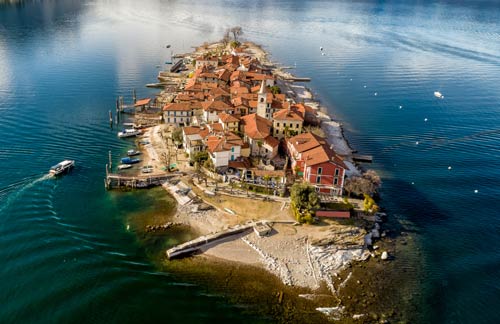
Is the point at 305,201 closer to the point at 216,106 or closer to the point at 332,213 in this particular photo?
the point at 332,213

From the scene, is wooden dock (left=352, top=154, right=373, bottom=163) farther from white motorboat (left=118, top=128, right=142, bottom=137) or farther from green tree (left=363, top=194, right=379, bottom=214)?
white motorboat (left=118, top=128, right=142, bottom=137)

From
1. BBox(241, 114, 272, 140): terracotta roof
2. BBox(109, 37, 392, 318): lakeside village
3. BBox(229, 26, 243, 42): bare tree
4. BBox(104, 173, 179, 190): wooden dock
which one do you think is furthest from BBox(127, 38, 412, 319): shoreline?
BBox(229, 26, 243, 42): bare tree

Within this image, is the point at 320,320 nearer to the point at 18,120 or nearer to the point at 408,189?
the point at 408,189

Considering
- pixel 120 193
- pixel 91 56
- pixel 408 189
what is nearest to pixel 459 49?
pixel 408 189

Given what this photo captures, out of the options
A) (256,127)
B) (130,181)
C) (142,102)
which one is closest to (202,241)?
(130,181)

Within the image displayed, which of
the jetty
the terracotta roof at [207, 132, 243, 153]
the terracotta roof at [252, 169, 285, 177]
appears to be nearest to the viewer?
the jetty

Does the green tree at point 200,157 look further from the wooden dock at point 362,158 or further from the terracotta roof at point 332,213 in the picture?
the wooden dock at point 362,158
